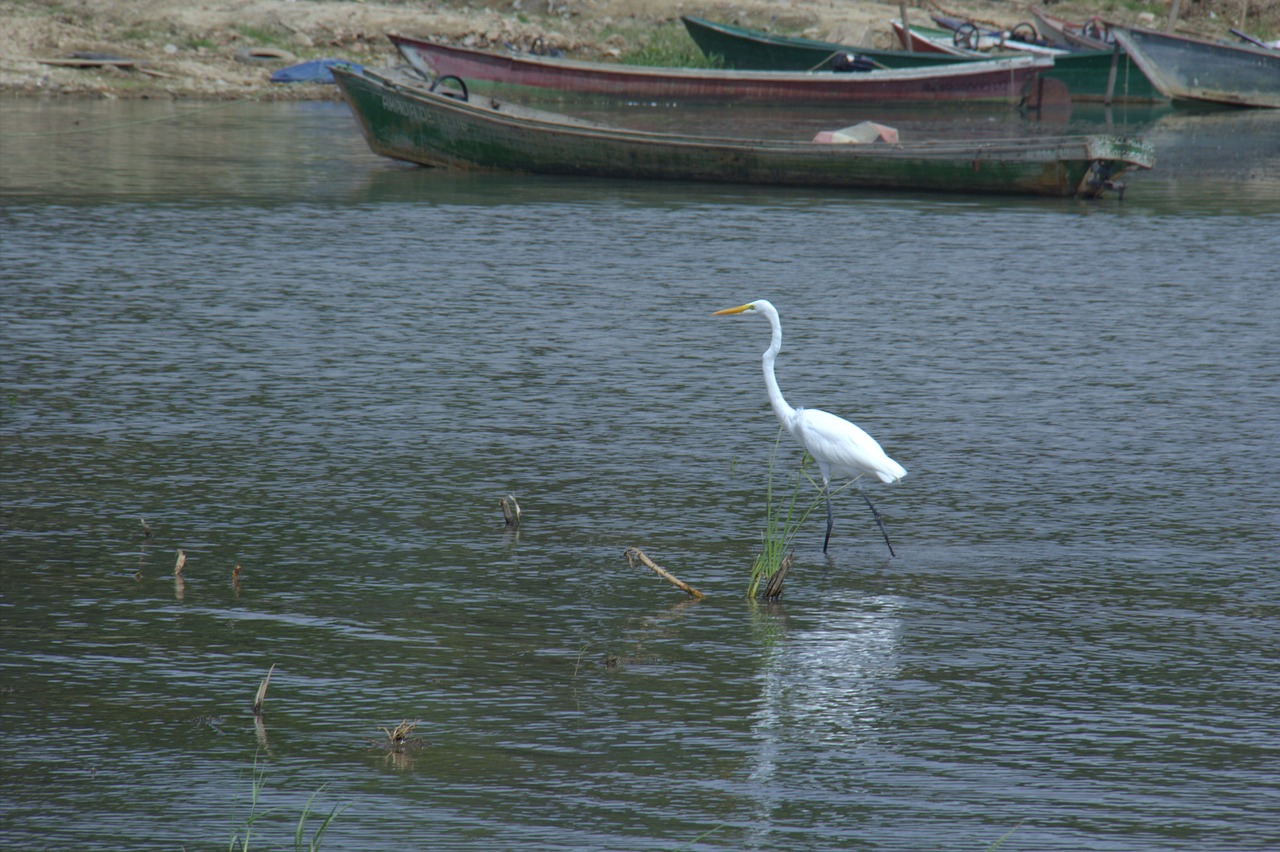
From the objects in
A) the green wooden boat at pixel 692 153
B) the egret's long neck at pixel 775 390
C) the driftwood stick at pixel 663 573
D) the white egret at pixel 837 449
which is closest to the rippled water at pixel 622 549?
the driftwood stick at pixel 663 573

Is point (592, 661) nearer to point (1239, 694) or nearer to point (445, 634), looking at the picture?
point (445, 634)

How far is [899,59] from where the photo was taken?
29.4 metres

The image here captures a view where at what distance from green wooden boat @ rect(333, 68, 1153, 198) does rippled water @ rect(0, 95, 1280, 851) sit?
3165 millimetres

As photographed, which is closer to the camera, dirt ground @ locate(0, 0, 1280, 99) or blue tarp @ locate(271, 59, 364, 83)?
dirt ground @ locate(0, 0, 1280, 99)

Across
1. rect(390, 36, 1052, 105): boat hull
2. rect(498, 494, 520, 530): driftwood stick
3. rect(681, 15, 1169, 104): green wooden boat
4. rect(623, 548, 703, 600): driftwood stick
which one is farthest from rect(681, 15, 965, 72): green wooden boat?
rect(623, 548, 703, 600): driftwood stick

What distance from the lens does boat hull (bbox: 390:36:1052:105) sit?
27156mm

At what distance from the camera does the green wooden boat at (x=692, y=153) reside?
17.3 m

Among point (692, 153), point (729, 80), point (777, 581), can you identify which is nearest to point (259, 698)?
point (777, 581)

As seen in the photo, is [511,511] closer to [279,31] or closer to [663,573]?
[663,573]

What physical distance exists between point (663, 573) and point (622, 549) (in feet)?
2.89

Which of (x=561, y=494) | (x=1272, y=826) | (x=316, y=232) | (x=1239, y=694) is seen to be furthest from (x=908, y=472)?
(x=316, y=232)

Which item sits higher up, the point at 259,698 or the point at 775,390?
the point at 775,390

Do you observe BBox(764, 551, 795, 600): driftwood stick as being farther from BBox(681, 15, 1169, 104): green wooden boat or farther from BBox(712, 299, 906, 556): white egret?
BBox(681, 15, 1169, 104): green wooden boat

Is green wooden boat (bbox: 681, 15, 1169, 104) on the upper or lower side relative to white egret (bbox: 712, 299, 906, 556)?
upper
